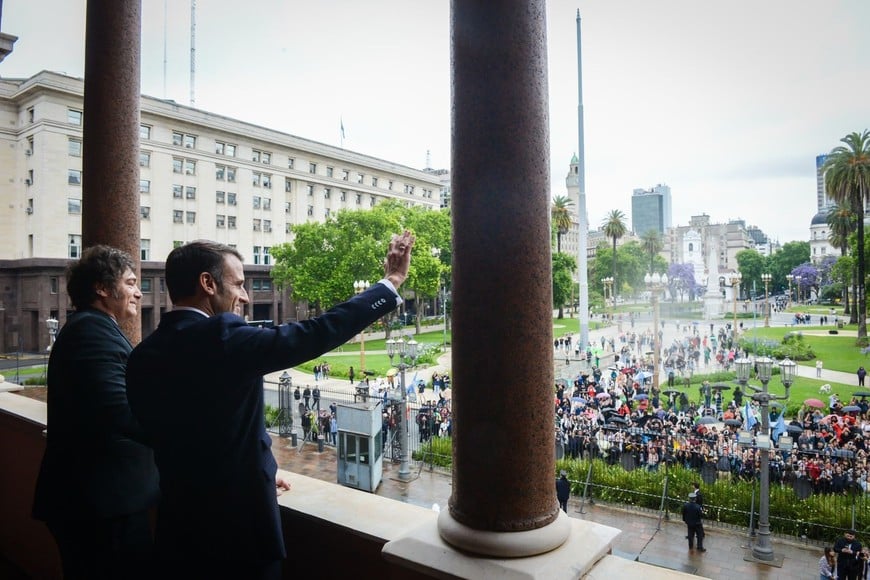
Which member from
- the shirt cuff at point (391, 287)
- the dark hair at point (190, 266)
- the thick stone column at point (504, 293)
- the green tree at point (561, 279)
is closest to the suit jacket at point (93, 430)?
the dark hair at point (190, 266)

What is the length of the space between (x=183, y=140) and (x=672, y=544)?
3923 cm

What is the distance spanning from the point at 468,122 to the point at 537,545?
65.9 inches

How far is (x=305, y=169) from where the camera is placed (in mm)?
49406

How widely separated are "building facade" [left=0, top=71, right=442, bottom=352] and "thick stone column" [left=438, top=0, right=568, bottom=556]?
27250 mm

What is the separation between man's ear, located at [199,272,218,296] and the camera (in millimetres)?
2166

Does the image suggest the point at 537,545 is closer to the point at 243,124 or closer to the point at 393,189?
the point at 243,124

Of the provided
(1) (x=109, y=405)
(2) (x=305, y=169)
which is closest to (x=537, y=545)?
(1) (x=109, y=405)

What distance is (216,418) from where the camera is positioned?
2.00 meters

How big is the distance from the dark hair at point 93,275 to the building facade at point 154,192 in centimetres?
2602

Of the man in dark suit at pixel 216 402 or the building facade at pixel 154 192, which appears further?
the building facade at pixel 154 192

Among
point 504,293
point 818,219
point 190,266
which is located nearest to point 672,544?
point 504,293

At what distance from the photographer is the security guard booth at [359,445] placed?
15180 mm

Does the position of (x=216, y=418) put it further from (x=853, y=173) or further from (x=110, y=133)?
(x=853, y=173)

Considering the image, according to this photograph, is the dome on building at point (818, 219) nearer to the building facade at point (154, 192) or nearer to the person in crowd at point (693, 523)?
the building facade at point (154, 192)
